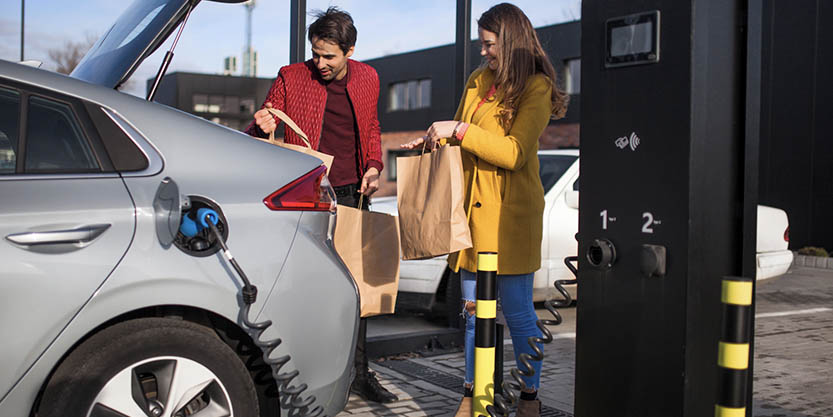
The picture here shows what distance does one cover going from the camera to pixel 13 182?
100 inches

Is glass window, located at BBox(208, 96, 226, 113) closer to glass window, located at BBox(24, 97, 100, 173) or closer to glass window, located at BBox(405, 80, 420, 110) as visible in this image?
glass window, located at BBox(405, 80, 420, 110)

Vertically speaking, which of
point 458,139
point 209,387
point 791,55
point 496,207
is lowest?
point 209,387

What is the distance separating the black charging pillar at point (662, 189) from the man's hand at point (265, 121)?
146 cm

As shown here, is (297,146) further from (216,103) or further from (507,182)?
(216,103)

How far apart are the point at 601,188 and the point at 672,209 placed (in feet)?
1.03

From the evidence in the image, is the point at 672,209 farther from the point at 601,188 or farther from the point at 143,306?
the point at 143,306

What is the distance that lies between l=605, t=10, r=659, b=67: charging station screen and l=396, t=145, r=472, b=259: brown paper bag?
804 millimetres

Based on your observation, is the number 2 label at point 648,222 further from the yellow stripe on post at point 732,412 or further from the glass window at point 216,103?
the glass window at point 216,103

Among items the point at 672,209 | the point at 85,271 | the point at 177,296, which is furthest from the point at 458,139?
the point at 85,271

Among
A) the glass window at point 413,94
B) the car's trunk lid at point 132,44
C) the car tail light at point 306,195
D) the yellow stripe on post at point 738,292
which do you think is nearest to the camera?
the yellow stripe on post at point 738,292

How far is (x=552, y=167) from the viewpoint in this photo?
7.21m

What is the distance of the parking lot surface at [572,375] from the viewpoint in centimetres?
430

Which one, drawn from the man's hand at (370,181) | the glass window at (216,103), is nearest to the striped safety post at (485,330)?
the man's hand at (370,181)

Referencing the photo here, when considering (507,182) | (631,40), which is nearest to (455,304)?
(507,182)
